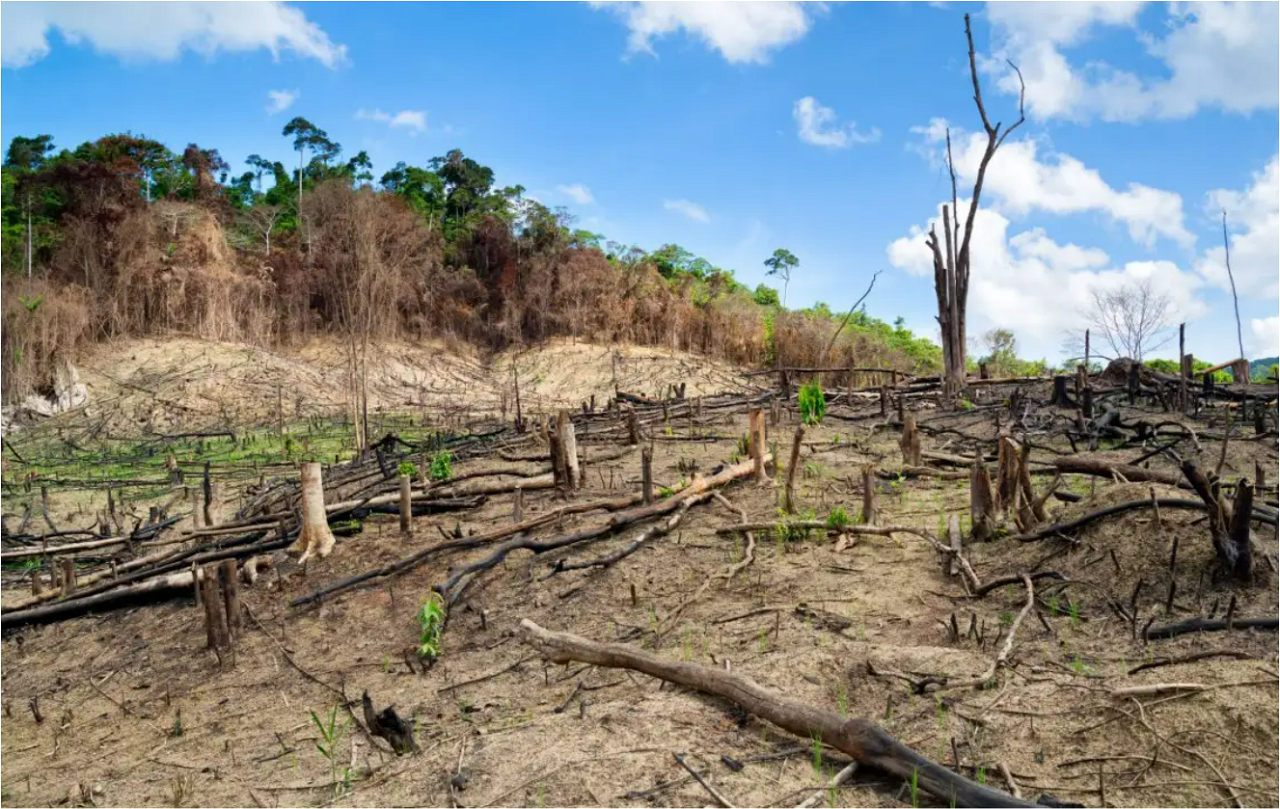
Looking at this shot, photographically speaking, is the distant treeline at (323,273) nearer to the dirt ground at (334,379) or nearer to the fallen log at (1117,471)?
the dirt ground at (334,379)

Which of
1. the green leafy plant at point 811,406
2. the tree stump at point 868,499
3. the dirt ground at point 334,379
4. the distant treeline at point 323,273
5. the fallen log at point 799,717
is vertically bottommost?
the fallen log at point 799,717

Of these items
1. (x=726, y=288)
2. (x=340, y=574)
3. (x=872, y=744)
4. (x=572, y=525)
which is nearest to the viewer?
(x=872, y=744)

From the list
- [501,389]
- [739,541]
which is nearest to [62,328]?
[501,389]

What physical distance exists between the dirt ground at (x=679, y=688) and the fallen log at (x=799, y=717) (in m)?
0.07

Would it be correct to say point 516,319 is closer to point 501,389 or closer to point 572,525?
point 501,389

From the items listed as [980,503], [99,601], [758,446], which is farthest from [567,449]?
[99,601]

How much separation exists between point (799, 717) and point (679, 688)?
774 mm

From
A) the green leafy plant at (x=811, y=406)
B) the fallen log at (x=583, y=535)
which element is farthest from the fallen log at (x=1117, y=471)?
the green leafy plant at (x=811, y=406)

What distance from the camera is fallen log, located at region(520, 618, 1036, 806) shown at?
2.84 m

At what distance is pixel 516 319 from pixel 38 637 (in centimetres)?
2235

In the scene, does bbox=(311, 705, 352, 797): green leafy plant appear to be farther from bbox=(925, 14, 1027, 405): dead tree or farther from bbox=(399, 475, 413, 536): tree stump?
bbox=(925, 14, 1027, 405): dead tree

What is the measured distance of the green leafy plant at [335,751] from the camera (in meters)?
3.60

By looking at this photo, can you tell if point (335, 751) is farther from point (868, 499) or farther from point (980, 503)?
point (980, 503)

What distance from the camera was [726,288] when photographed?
32.0 m
